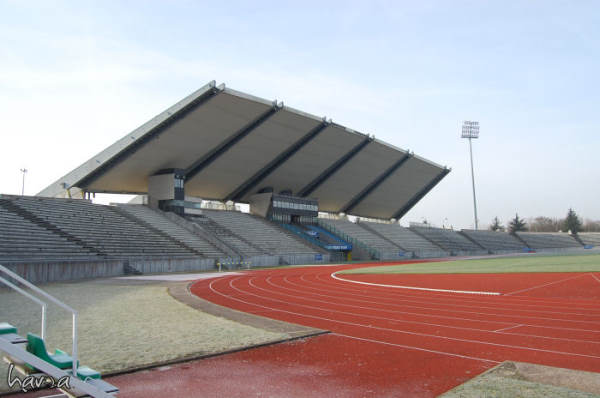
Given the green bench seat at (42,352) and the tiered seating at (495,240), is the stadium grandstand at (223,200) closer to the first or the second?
the tiered seating at (495,240)

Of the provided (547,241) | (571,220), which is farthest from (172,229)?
(571,220)

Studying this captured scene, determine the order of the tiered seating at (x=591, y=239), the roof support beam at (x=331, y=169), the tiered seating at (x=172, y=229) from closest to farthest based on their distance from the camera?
the tiered seating at (x=172, y=229) < the roof support beam at (x=331, y=169) < the tiered seating at (x=591, y=239)

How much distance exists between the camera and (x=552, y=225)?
16175 cm

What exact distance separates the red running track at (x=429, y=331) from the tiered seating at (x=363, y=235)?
4333cm

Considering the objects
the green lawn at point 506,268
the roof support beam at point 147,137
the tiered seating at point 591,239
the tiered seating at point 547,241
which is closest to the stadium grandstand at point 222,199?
the roof support beam at point 147,137

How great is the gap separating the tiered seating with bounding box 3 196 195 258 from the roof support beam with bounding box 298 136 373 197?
26.6 m

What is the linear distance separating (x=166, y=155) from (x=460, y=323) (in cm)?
3722

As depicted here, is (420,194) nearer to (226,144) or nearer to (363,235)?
(363,235)

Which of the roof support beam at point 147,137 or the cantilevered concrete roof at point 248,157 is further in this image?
the cantilevered concrete roof at point 248,157

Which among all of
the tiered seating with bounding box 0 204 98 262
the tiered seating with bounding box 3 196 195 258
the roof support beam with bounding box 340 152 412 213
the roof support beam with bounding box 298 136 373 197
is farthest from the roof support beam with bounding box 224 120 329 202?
the tiered seating with bounding box 0 204 98 262

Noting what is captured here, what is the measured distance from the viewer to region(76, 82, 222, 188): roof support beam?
37812 millimetres

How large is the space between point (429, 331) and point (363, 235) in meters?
54.9

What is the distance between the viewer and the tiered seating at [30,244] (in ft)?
80.7

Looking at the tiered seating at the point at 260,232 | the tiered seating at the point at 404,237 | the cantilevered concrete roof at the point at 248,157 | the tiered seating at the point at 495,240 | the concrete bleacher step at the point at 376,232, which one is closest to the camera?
the cantilevered concrete roof at the point at 248,157
